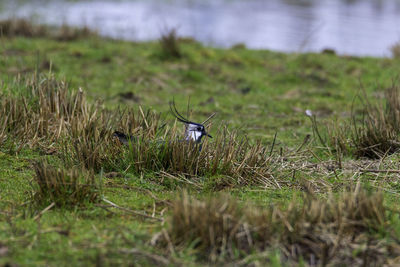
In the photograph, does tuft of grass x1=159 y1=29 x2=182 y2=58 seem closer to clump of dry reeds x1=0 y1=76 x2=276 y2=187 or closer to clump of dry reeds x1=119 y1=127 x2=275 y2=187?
clump of dry reeds x1=0 y1=76 x2=276 y2=187

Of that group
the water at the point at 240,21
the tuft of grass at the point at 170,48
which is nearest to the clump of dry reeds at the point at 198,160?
the tuft of grass at the point at 170,48

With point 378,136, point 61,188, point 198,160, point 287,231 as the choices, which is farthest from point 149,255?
point 378,136

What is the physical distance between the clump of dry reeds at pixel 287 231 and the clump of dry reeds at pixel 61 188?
734 millimetres

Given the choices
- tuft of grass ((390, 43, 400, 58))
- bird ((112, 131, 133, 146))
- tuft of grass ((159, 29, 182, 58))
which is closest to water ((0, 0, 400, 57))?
tuft of grass ((390, 43, 400, 58))

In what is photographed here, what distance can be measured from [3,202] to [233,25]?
16961 mm

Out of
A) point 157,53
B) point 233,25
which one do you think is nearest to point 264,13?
point 233,25

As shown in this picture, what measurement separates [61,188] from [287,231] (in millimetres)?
1491

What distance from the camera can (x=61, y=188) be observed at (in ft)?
11.2

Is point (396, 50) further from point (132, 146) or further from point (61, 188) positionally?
point (61, 188)

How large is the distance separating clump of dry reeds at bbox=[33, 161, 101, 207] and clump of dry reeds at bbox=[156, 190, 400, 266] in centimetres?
73

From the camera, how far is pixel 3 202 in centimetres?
349

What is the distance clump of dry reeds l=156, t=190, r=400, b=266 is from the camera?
2887 mm

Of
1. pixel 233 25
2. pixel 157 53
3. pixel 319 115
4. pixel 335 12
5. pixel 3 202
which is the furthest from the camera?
pixel 335 12

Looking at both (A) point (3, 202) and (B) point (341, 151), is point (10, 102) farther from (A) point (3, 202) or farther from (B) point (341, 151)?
(B) point (341, 151)
